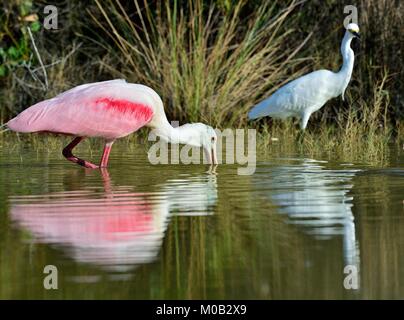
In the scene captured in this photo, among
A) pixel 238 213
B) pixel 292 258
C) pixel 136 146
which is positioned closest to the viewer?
pixel 292 258

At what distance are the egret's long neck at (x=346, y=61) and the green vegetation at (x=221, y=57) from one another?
1.24 ft

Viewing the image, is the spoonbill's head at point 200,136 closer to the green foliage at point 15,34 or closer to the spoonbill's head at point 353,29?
the green foliage at point 15,34

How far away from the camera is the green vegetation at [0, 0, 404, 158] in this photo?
1409 cm

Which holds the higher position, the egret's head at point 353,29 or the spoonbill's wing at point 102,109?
the egret's head at point 353,29

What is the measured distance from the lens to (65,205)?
7.43 m

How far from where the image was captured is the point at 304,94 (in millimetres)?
14008

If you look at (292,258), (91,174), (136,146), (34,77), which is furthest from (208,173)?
(34,77)

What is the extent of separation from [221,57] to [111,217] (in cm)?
760

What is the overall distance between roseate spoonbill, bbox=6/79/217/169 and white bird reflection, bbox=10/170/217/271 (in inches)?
54.4

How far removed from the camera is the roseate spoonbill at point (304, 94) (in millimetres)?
13984

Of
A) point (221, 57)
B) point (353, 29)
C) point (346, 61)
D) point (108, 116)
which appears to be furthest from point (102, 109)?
point (353, 29)

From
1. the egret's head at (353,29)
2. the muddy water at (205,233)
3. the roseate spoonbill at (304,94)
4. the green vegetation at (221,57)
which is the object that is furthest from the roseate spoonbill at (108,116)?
the egret's head at (353,29)
